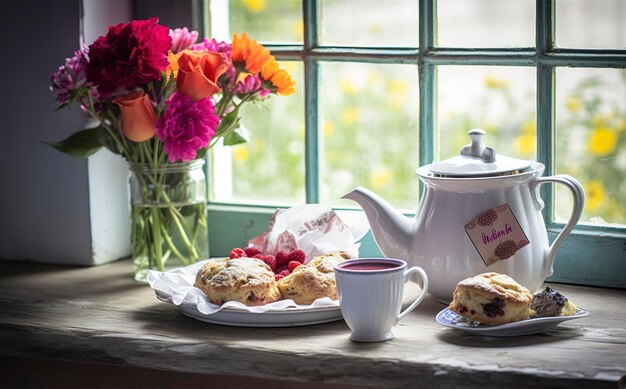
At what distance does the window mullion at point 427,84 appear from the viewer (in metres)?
1.46

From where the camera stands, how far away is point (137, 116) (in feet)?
4.53

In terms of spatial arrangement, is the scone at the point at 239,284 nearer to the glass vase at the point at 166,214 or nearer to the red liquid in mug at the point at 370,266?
the red liquid in mug at the point at 370,266

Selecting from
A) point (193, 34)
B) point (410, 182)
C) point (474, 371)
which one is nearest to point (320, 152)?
point (410, 182)

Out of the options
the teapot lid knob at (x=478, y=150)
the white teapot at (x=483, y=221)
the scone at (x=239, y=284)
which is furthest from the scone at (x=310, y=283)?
the teapot lid knob at (x=478, y=150)

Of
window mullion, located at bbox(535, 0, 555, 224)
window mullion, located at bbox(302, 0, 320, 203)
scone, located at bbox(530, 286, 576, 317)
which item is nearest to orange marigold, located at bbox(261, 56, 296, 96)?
window mullion, located at bbox(302, 0, 320, 203)

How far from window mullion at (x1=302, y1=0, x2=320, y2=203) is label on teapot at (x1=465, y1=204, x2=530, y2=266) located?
1.28ft

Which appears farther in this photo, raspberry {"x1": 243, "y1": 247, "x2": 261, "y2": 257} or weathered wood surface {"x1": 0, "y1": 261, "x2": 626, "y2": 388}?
raspberry {"x1": 243, "y1": 247, "x2": 261, "y2": 257}

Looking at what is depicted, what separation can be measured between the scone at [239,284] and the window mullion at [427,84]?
36 cm

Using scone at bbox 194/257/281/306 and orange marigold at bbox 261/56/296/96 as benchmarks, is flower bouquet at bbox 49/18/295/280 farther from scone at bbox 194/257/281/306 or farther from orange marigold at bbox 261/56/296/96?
scone at bbox 194/257/281/306

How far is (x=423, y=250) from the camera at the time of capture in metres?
1.28

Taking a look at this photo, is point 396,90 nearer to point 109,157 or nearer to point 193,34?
point 193,34

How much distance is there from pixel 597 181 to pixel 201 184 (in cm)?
60

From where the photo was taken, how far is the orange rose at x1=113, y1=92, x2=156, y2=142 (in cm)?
137

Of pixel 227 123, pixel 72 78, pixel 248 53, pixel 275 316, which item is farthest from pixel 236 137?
pixel 275 316
